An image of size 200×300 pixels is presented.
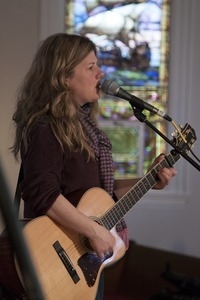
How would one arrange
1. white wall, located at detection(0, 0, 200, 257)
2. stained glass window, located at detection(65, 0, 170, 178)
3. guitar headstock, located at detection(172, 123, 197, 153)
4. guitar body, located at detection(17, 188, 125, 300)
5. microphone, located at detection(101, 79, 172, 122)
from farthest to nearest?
stained glass window, located at detection(65, 0, 170, 178)
white wall, located at detection(0, 0, 200, 257)
guitar headstock, located at detection(172, 123, 197, 153)
microphone, located at detection(101, 79, 172, 122)
guitar body, located at detection(17, 188, 125, 300)

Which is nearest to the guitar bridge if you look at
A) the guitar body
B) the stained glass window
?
the guitar body

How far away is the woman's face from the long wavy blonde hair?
0.05 feet

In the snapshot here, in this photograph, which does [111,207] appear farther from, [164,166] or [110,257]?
[164,166]

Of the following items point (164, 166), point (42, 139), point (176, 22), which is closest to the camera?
point (42, 139)

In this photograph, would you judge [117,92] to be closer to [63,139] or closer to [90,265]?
[63,139]

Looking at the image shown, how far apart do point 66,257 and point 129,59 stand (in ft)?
6.21

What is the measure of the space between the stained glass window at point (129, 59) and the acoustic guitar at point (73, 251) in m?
1.48

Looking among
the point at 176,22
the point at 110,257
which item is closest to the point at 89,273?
the point at 110,257

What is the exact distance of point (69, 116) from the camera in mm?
1424

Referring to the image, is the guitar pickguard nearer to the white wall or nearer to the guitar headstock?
the guitar headstock

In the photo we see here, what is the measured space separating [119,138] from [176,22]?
74cm

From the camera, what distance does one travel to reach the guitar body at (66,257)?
1.32 m

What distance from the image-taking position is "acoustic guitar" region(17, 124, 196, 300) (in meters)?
1.33

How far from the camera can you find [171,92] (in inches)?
118
